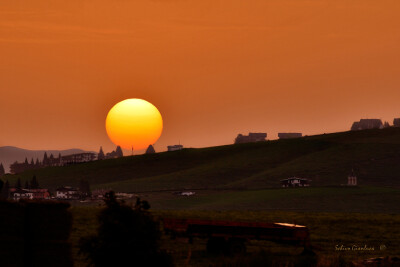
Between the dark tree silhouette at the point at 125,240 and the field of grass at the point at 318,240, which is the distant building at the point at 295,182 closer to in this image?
the field of grass at the point at 318,240

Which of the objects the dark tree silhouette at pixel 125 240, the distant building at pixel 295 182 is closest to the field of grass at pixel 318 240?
the dark tree silhouette at pixel 125 240

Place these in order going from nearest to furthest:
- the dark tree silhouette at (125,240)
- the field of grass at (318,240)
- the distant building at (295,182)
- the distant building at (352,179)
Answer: the dark tree silhouette at (125,240), the field of grass at (318,240), the distant building at (352,179), the distant building at (295,182)

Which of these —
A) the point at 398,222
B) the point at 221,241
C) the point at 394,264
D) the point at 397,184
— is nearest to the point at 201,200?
the point at 397,184

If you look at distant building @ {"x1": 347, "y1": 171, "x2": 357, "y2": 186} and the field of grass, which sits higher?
distant building @ {"x1": 347, "y1": 171, "x2": 357, "y2": 186}

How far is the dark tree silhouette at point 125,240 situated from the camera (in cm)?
1888

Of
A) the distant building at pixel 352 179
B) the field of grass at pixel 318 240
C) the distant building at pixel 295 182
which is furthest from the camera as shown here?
the distant building at pixel 295 182

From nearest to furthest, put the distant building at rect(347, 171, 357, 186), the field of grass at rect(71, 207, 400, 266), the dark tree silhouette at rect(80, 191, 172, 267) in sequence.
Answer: the dark tree silhouette at rect(80, 191, 172, 267) < the field of grass at rect(71, 207, 400, 266) < the distant building at rect(347, 171, 357, 186)

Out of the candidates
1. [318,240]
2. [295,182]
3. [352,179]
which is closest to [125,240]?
[318,240]

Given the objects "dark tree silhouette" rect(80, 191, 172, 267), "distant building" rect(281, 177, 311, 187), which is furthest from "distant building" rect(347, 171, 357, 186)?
"dark tree silhouette" rect(80, 191, 172, 267)

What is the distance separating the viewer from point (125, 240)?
18891 millimetres

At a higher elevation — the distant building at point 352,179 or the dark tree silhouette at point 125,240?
the distant building at point 352,179

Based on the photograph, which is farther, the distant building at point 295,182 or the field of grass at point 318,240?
the distant building at point 295,182

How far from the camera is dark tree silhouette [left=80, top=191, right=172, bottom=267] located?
61.9ft

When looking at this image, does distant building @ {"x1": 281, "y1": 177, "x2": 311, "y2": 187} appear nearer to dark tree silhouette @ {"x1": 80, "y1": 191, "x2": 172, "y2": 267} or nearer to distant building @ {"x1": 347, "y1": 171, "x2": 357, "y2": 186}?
distant building @ {"x1": 347, "y1": 171, "x2": 357, "y2": 186}
